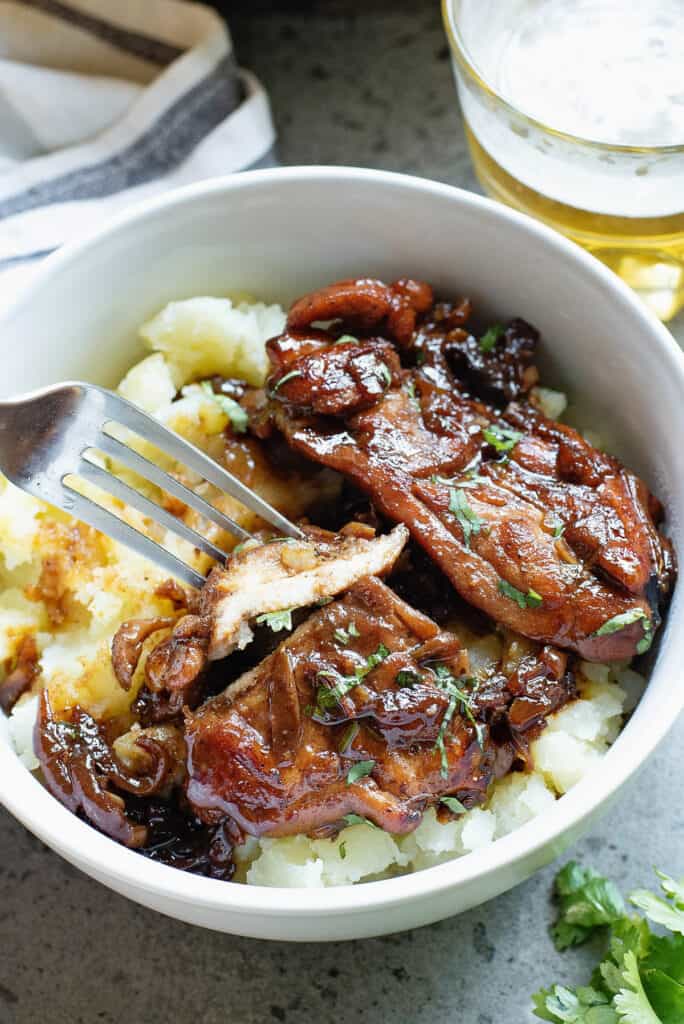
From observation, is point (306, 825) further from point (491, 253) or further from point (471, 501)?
point (491, 253)

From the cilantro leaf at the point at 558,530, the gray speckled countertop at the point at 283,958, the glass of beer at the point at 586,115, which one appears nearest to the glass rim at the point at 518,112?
the glass of beer at the point at 586,115

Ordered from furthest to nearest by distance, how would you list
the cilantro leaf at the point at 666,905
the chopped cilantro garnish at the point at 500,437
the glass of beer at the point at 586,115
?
the glass of beer at the point at 586,115 → the chopped cilantro garnish at the point at 500,437 → the cilantro leaf at the point at 666,905

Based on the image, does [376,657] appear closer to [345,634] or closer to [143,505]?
[345,634]

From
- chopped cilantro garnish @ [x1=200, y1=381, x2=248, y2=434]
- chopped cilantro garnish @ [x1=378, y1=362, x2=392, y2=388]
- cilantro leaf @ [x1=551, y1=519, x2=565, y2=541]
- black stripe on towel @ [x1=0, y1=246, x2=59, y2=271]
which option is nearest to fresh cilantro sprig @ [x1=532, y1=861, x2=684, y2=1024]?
cilantro leaf @ [x1=551, y1=519, x2=565, y2=541]

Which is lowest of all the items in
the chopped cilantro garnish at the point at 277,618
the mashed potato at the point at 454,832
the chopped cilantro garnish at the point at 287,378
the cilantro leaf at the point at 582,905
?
the cilantro leaf at the point at 582,905

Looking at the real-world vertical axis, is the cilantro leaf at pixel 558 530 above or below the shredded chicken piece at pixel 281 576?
below

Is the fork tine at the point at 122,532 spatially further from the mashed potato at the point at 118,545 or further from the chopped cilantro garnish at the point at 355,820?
the chopped cilantro garnish at the point at 355,820

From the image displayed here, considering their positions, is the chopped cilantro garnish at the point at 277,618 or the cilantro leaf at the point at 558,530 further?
the cilantro leaf at the point at 558,530
